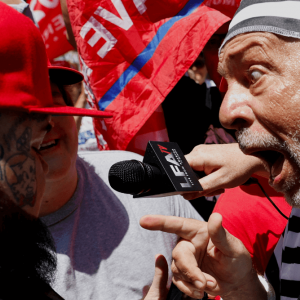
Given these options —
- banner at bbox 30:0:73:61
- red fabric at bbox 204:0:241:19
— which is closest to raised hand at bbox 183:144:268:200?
red fabric at bbox 204:0:241:19

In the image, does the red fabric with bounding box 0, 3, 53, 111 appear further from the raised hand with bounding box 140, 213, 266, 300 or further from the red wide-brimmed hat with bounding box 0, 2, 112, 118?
the raised hand with bounding box 140, 213, 266, 300

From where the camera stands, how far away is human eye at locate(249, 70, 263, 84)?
0.92 m

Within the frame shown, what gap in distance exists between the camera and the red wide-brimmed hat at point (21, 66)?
0.77 m

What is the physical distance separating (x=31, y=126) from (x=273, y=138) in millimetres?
726

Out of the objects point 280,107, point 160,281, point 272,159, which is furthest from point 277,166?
point 160,281

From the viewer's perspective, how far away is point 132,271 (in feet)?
4.23

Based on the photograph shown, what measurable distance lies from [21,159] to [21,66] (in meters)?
0.26

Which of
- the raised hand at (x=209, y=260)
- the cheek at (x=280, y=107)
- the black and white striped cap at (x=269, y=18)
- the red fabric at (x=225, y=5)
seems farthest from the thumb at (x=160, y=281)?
the red fabric at (x=225, y=5)

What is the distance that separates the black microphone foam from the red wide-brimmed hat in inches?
10.5

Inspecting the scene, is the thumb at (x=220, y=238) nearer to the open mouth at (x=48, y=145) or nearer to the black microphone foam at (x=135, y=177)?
the black microphone foam at (x=135, y=177)

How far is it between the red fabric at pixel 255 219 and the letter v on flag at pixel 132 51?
687mm

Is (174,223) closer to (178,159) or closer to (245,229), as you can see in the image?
(178,159)

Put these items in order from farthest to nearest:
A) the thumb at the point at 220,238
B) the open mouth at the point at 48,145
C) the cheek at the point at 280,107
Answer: the open mouth at the point at 48,145, the thumb at the point at 220,238, the cheek at the point at 280,107

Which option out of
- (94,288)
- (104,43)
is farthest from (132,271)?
(104,43)
